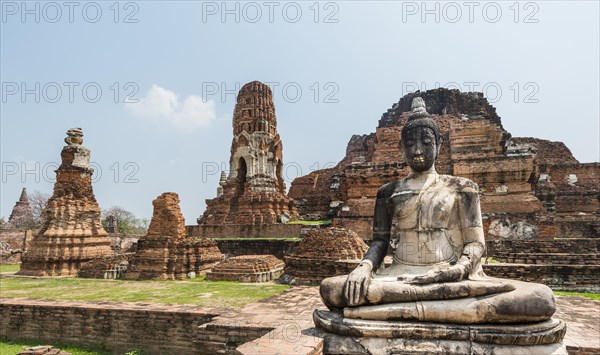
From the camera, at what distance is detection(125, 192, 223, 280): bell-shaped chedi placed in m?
13.6

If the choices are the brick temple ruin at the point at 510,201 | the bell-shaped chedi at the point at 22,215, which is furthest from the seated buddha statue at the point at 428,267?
the bell-shaped chedi at the point at 22,215

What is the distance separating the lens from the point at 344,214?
48.8ft

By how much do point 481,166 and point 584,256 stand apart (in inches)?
197

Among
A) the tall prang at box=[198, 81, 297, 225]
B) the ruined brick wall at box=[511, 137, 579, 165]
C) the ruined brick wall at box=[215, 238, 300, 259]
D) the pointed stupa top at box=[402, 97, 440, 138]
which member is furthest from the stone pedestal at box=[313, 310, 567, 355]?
the ruined brick wall at box=[511, 137, 579, 165]

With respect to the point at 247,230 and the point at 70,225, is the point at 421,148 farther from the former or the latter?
the point at 70,225

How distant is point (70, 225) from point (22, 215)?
2510 centimetres

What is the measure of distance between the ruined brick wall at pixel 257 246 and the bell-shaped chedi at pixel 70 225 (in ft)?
17.7

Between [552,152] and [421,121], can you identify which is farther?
[552,152]

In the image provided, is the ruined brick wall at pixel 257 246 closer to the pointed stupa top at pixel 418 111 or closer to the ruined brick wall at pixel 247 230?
the ruined brick wall at pixel 247 230

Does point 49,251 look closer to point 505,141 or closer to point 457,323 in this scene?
point 457,323

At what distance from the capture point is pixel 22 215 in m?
35.3

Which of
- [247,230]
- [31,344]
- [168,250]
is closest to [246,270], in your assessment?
[168,250]

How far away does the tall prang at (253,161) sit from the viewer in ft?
69.8

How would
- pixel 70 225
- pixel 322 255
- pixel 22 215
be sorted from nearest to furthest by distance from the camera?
pixel 322 255 < pixel 70 225 < pixel 22 215
